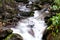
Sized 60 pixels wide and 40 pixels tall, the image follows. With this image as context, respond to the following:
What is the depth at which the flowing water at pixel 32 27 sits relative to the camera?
10.5 m

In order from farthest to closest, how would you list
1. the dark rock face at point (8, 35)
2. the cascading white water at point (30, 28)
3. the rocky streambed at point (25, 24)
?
1. the cascading white water at point (30, 28)
2. the rocky streambed at point (25, 24)
3. the dark rock face at point (8, 35)

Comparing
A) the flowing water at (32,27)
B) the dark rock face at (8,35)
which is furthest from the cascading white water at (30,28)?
the dark rock face at (8,35)

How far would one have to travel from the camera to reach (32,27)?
11.5 meters

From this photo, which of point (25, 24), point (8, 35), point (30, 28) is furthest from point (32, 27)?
Result: point (8, 35)

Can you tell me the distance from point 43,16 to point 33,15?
1.05 m

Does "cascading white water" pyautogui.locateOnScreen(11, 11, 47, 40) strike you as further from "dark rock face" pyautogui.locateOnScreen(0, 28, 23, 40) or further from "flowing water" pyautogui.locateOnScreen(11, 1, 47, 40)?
"dark rock face" pyautogui.locateOnScreen(0, 28, 23, 40)

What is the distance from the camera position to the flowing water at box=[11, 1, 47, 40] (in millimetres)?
10481

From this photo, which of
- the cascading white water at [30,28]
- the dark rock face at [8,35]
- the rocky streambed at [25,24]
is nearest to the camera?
the dark rock face at [8,35]

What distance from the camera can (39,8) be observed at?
15445mm

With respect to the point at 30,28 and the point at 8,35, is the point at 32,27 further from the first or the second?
the point at 8,35

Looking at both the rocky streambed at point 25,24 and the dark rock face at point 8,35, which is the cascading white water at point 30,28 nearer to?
the rocky streambed at point 25,24

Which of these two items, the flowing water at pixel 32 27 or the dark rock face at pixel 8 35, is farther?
the flowing water at pixel 32 27

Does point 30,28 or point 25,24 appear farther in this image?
point 25,24

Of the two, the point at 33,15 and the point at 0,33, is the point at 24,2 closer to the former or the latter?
the point at 33,15
